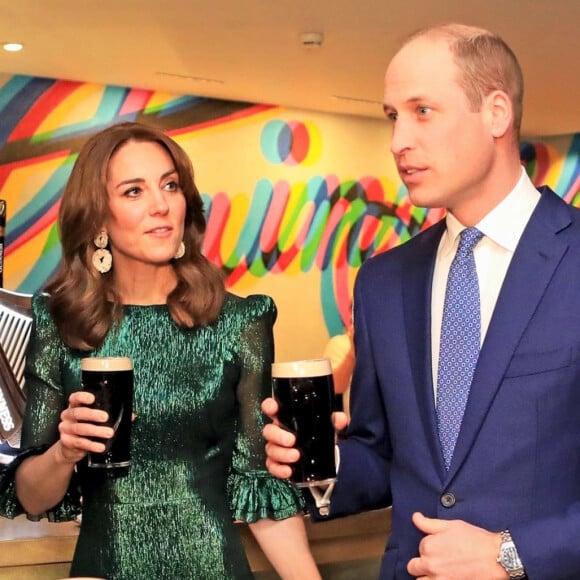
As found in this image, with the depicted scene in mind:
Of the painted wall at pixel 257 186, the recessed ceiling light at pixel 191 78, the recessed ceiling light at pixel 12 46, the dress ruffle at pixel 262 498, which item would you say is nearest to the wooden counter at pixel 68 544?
the dress ruffle at pixel 262 498

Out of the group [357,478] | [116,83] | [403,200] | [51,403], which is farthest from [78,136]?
[357,478]

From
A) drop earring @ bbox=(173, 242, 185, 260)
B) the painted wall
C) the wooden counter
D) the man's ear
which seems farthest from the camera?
the painted wall

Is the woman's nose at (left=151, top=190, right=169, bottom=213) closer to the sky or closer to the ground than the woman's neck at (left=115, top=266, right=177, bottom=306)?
closer to the sky

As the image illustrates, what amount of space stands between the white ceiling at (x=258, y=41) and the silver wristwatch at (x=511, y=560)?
482 cm

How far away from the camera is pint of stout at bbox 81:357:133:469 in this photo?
1.83 meters

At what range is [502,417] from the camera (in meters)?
1.67

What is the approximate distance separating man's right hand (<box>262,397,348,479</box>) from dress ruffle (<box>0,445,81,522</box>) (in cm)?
71

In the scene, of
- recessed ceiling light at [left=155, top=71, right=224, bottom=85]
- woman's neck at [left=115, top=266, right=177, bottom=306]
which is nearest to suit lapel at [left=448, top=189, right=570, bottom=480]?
woman's neck at [left=115, top=266, right=177, bottom=306]

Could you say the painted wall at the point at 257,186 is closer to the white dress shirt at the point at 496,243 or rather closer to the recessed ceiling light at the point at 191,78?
the recessed ceiling light at the point at 191,78

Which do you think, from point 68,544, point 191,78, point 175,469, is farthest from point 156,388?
point 191,78

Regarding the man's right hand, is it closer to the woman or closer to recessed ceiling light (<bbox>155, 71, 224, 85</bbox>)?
the woman

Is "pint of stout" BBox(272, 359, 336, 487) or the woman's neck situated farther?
the woman's neck

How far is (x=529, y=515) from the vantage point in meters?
1.65

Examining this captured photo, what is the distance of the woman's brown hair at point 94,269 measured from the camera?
2273 mm
